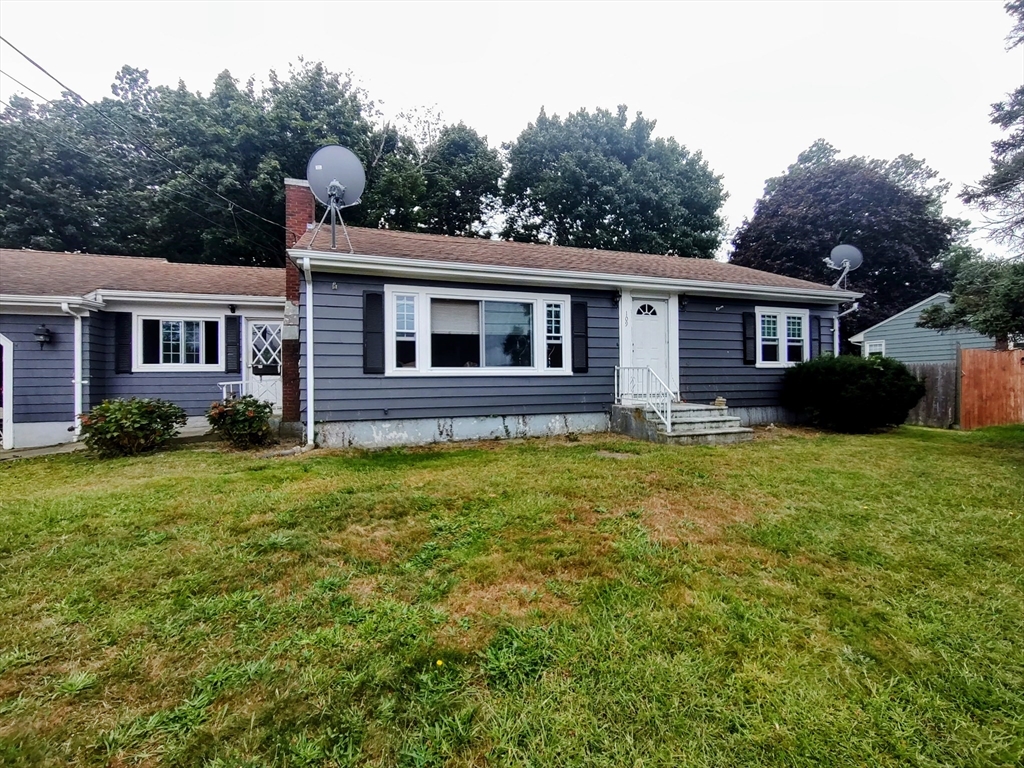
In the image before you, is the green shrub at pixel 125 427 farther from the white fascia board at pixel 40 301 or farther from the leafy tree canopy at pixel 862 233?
→ the leafy tree canopy at pixel 862 233

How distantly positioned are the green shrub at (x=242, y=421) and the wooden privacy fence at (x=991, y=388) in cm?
1451

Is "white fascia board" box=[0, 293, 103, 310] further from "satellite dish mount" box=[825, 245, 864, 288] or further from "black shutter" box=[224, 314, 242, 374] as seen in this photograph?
"satellite dish mount" box=[825, 245, 864, 288]

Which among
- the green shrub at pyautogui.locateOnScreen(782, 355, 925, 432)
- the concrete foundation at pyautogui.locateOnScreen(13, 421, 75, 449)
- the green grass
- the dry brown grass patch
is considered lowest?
the green grass

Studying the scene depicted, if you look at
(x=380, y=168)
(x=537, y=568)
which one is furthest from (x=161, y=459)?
(x=380, y=168)

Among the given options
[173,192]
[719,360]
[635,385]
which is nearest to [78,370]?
[635,385]

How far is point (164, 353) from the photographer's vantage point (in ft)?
31.4

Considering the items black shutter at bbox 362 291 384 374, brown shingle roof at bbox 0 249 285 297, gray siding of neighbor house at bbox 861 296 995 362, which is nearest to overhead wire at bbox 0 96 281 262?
brown shingle roof at bbox 0 249 285 297

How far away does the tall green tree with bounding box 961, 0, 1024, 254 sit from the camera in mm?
6793

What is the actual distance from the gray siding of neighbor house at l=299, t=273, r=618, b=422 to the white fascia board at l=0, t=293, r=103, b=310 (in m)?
4.81

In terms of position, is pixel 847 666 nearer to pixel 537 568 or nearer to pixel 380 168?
pixel 537 568

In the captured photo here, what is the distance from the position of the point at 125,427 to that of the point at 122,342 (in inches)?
147

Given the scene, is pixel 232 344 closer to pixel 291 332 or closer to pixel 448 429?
pixel 291 332

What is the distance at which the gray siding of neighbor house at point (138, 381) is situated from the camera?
348 inches

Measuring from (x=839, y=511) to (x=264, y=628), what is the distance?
461 centimetres
